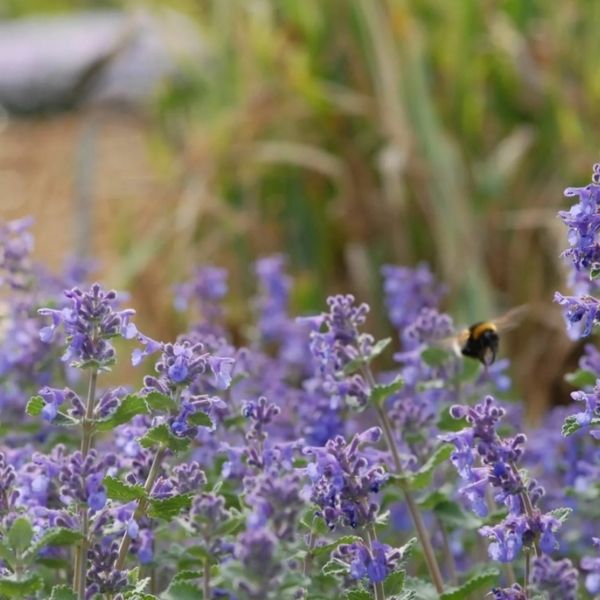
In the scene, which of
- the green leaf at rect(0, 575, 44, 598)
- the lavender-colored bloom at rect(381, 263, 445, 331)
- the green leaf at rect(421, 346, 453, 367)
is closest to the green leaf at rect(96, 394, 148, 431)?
the green leaf at rect(0, 575, 44, 598)

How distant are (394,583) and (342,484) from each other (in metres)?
0.19

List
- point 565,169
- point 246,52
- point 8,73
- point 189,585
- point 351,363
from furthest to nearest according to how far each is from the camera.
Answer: point 8,73
point 246,52
point 565,169
point 351,363
point 189,585

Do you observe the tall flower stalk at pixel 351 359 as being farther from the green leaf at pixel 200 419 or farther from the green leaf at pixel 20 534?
the green leaf at pixel 20 534

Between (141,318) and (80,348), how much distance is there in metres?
4.11

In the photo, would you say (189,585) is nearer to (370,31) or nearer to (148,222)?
(370,31)

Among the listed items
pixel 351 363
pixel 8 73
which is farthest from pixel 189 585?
pixel 8 73

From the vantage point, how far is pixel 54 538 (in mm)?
1866

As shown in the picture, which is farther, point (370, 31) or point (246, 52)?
point (246, 52)

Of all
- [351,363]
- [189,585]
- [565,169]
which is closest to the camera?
[189,585]

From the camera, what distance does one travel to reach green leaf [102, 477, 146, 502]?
1.89 metres

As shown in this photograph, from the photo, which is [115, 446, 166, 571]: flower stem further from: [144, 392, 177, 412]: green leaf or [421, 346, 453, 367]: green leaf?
[421, 346, 453, 367]: green leaf

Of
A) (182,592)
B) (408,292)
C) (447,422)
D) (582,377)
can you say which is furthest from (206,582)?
(408,292)

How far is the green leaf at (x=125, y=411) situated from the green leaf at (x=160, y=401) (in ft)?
0.16

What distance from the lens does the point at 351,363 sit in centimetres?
222
